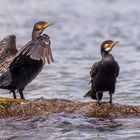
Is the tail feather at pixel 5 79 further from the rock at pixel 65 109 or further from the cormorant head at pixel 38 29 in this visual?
the cormorant head at pixel 38 29

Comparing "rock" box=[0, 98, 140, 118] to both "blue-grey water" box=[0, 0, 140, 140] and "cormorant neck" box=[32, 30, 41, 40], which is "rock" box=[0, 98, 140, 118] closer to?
"blue-grey water" box=[0, 0, 140, 140]

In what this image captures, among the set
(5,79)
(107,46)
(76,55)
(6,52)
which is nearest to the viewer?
(107,46)

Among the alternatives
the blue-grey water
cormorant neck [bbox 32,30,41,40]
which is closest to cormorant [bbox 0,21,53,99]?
cormorant neck [bbox 32,30,41,40]

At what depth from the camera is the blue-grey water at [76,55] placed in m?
13.1

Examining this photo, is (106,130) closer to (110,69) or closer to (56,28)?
(110,69)

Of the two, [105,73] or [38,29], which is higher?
[38,29]

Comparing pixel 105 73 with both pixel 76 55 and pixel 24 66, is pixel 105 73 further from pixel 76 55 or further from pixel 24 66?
pixel 76 55

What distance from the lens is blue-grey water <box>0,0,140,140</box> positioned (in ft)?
42.9

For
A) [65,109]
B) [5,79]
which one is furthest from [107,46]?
[5,79]

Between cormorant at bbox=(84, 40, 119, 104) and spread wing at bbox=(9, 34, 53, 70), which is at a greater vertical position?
spread wing at bbox=(9, 34, 53, 70)

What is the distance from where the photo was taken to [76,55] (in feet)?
84.8

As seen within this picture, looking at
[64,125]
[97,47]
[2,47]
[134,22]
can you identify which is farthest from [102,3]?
[64,125]

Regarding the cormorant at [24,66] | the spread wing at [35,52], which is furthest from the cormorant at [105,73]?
the cormorant at [24,66]

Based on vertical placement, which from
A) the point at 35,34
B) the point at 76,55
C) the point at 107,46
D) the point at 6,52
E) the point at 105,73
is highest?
the point at 35,34
